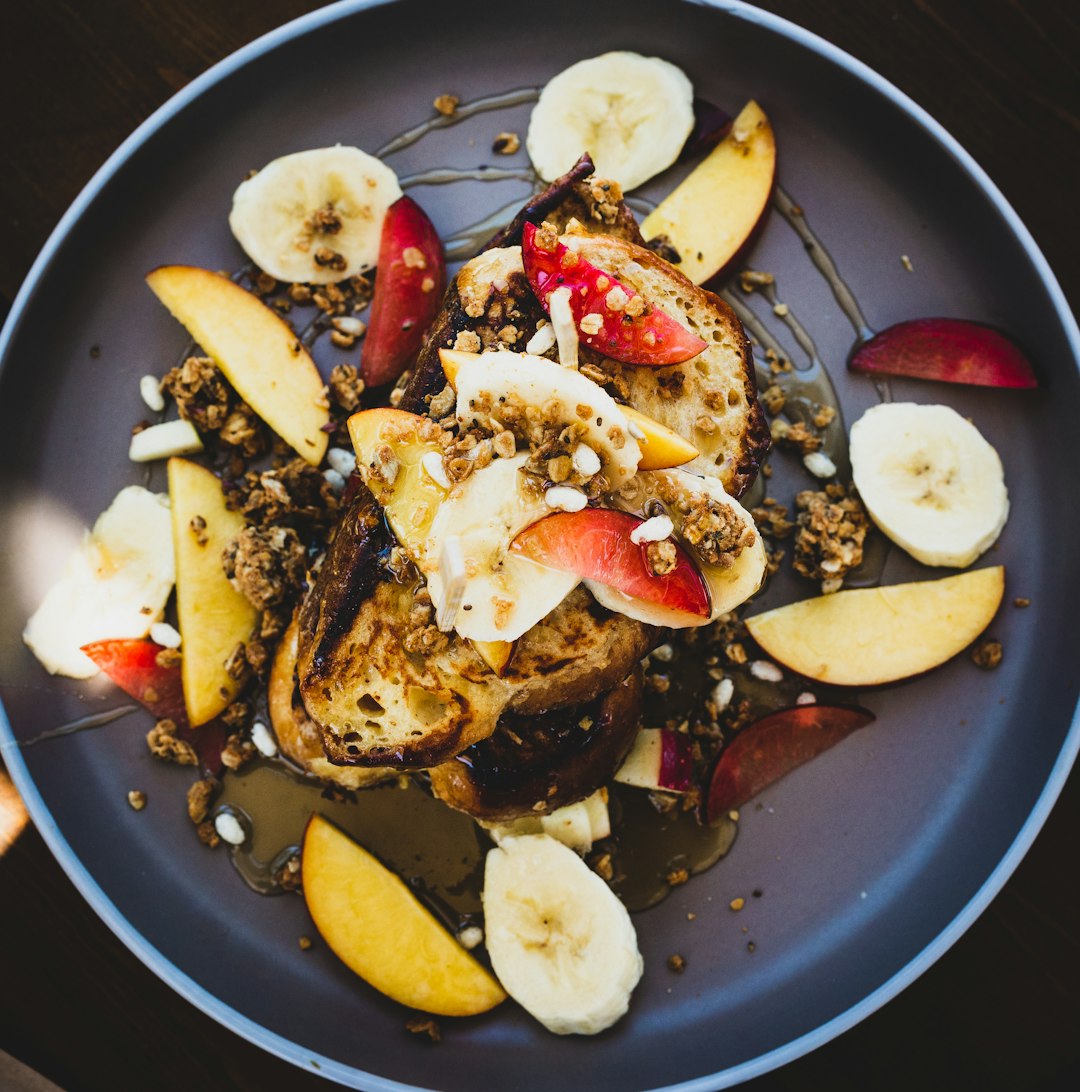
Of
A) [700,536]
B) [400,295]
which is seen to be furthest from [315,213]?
[700,536]

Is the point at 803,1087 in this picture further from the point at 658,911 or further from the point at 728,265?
the point at 728,265

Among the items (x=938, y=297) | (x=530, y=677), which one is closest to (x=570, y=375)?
(x=530, y=677)

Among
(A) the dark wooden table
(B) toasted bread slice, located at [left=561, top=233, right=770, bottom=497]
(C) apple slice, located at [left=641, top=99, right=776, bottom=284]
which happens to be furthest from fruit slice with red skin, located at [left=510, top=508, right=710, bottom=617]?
(A) the dark wooden table

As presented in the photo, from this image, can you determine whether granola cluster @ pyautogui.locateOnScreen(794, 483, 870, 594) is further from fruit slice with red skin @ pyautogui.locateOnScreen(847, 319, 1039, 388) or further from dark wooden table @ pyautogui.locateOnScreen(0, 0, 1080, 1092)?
dark wooden table @ pyautogui.locateOnScreen(0, 0, 1080, 1092)

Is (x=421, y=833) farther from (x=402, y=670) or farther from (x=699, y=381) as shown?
(x=699, y=381)

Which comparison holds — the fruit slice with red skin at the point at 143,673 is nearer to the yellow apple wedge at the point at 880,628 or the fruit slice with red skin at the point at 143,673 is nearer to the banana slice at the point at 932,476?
the yellow apple wedge at the point at 880,628

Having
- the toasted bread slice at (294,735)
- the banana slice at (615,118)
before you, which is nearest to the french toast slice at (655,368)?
the banana slice at (615,118)
